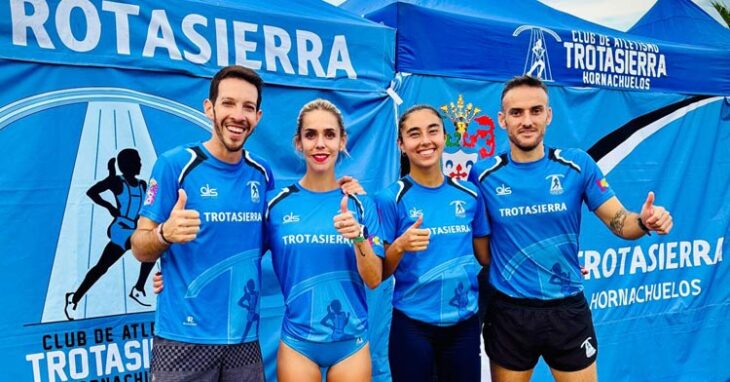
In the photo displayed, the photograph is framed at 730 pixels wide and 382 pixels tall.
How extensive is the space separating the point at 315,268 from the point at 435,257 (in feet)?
1.70

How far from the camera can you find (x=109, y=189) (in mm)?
2902

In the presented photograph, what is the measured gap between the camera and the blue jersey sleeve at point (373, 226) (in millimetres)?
2396

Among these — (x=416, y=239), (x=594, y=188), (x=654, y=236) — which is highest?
(x=594, y=188)

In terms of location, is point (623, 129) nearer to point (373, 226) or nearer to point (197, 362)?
point (373, 226)

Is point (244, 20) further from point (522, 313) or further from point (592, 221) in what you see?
point (592, 221)

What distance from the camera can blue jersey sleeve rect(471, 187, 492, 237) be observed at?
272 centimetres

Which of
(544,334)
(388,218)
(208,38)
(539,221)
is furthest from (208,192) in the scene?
(544,334)

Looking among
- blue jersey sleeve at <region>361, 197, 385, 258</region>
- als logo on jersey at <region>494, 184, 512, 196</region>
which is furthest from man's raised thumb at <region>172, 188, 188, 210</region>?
als logo on jersey at <region>494, 184, 512, 196</region>

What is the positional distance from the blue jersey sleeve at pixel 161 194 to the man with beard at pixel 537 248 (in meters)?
1.34

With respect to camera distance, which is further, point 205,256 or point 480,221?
point 480,221

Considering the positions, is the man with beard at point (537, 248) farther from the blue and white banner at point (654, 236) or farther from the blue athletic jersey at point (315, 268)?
the blue and white banner at point (654, 236)

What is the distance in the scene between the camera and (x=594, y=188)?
276 cm

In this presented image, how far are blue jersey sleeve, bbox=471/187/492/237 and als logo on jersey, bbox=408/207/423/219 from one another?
0.94ft

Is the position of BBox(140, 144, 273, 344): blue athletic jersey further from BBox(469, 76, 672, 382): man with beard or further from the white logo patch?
the white logo patch
